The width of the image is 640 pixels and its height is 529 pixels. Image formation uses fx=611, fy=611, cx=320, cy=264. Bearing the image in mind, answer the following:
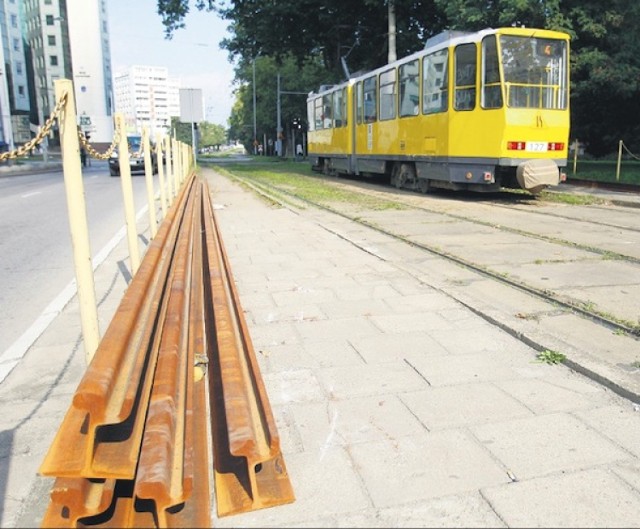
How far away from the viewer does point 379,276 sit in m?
6.32

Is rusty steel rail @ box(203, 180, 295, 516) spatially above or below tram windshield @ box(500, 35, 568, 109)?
below

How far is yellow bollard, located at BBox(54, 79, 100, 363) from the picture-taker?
360 cm

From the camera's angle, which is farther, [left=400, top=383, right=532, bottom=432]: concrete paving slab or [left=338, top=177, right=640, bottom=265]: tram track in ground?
[left=338, top=177, right=640, bottom=265]: tram track in ground

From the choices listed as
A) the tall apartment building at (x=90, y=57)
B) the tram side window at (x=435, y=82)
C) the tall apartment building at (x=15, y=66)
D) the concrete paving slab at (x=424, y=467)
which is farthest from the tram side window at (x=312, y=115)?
the tall apartment building at (x=90, y=57)

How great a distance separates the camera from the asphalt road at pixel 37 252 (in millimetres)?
5573

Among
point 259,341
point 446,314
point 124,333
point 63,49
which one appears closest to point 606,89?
point 446,314

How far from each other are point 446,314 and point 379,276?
1.47 meters

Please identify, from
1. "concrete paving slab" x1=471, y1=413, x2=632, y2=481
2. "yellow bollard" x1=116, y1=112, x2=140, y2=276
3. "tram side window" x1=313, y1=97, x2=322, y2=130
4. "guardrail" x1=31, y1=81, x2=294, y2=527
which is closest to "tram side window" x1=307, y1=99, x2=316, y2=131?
"tram side window" x1=313, y1=97, x2=322, y2=130

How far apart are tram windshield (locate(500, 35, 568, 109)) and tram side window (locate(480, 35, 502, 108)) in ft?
0.50

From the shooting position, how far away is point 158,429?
264cm

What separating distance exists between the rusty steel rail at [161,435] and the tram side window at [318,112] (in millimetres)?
20696

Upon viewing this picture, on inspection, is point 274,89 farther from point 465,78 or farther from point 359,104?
point 465,78

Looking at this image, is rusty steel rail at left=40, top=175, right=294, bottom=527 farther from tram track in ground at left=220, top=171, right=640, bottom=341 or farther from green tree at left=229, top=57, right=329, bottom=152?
green tree at left=229, top=57, right=329, bottom=152

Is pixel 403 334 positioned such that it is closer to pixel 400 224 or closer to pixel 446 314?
pixel 446 314
